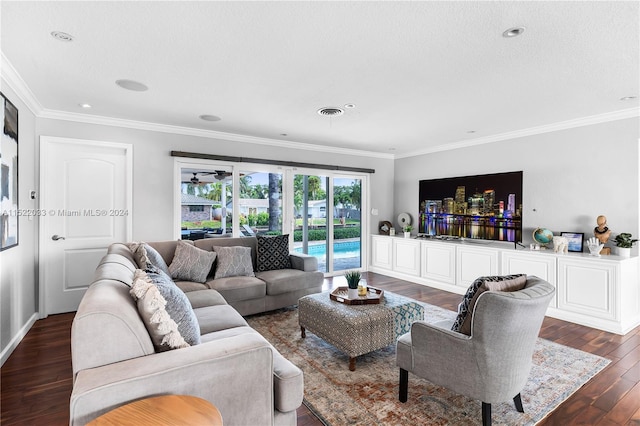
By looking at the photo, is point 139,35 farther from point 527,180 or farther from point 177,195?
point 527,180

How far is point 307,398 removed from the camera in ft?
7.50

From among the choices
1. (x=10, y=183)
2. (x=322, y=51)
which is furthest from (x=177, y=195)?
(x=322, y=51)

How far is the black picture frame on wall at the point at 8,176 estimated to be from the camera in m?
2.66

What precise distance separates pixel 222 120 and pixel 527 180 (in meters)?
4.33

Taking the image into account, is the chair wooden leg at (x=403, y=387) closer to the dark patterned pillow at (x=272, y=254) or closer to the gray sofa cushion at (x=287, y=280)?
the gray sofa cushion at (x=287, y=280)

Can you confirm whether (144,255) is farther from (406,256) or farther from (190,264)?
(406,256)

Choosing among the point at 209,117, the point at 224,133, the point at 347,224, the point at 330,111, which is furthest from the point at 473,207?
the point at 209,117

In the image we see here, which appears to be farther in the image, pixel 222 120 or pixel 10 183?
pixel 222 120

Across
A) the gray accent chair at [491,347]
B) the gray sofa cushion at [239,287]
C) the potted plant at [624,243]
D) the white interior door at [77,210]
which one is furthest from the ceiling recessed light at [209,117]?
the potted plant at [624,243]

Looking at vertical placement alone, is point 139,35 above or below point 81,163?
above

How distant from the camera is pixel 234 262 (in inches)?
157

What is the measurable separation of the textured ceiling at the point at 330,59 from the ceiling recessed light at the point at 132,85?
0.21ft

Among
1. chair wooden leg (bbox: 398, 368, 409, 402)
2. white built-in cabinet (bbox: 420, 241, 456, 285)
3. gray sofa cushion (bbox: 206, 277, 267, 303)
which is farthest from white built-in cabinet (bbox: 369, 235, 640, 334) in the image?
gray sofa cushion (bbox: 206, 277, 267, 303)

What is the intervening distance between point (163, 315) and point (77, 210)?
339 centimetres
